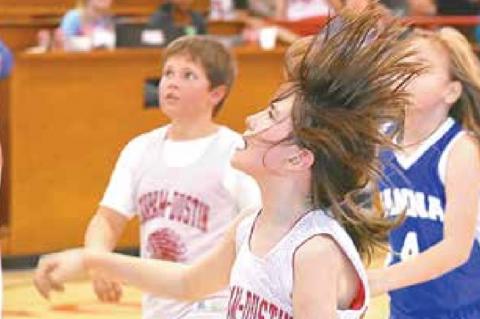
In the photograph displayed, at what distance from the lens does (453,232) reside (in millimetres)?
4168

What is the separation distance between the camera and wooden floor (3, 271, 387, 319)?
8219mm

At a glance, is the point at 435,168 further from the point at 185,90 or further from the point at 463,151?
the point at 185,90

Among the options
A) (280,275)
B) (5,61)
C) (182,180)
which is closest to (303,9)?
(5,61)

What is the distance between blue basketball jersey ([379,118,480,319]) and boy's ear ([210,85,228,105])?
92cm

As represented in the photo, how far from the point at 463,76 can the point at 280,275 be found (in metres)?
1.86

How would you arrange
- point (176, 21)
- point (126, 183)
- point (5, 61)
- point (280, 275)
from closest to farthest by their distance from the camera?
point (280, 275) < point (126, 183) < point (5, 61) < point (176, 21)

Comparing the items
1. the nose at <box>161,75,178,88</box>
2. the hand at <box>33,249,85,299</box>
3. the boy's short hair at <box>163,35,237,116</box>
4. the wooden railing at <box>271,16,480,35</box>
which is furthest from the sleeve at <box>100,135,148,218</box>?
the wooden railing at <box>271,16,480,35</box>

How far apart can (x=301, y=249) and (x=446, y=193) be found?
1582 mm

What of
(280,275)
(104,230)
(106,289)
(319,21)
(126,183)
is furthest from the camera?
(319,21)

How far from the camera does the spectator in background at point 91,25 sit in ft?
33.2

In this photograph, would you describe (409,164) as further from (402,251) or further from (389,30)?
(389,30)

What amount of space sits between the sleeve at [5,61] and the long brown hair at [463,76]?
16.2ft

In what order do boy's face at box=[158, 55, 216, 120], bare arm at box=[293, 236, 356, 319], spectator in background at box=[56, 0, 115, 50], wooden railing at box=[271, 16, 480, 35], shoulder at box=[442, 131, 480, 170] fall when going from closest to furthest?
bare arm at box=[293, 236, 356, 319] < shoulder at box=[442, 131, 480, 170] < boy's face at box=[158, 55, 216, 120] < spectator in background at box=[56, 0, 115, 50] < wooden railing at box=[271, 16, 480, 35]

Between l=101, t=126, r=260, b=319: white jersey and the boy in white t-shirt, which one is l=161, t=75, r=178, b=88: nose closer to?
the boy in white t-shirt
